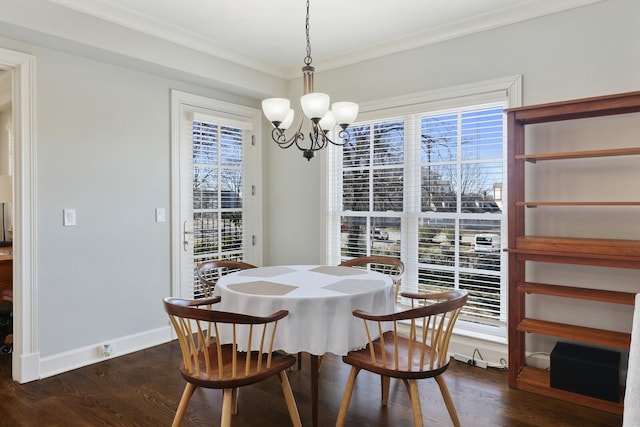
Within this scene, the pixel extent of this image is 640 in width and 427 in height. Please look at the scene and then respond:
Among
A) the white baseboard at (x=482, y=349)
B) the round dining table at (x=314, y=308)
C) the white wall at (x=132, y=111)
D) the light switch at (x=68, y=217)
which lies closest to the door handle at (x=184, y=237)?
the white wall at (x=132, y=111)

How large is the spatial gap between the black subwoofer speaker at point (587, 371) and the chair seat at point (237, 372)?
1.71m

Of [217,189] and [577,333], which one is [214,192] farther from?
[577,333]

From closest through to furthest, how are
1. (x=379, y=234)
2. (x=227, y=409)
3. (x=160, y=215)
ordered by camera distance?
(x=227, y=409) < (x=160, y=215) < (x=379, y=234)

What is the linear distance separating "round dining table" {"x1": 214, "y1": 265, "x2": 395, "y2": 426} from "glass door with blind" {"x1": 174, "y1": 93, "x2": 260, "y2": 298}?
62.5 inches

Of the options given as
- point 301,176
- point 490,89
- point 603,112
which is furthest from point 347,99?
point 603,112

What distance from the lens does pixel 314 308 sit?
2.10 m

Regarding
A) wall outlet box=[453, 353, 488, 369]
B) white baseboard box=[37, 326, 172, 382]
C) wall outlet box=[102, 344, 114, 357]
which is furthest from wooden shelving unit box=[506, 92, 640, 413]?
wall outlet box=[102, 344, 114, 357]

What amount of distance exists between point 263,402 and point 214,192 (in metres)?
2.15

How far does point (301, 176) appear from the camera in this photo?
170 inches

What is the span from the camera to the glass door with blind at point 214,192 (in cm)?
381

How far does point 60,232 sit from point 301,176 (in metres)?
2.20

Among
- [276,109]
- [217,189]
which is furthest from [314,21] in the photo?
[217,189]

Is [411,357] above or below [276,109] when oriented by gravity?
below

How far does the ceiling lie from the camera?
288 centimetres
